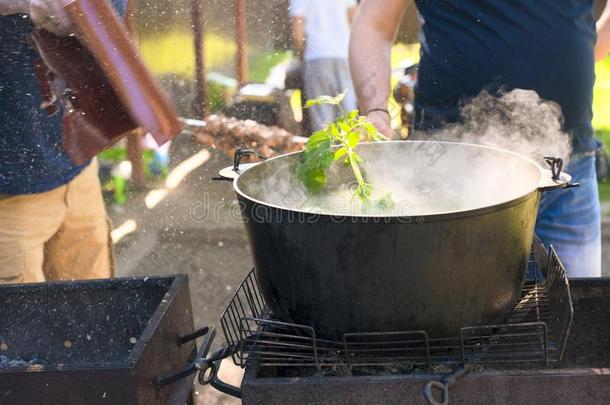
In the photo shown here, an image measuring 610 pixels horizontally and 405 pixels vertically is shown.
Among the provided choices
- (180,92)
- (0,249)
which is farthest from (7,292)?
(180,92)

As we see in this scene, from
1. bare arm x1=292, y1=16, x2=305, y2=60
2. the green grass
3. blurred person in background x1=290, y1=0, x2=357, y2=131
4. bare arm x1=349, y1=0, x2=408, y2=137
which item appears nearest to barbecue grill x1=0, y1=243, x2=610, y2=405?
bare arm x1=349, y1=0, x2=408, y2=137

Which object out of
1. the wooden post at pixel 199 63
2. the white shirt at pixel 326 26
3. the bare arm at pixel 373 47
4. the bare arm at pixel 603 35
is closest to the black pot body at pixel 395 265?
the bare arm at pixel 373 47

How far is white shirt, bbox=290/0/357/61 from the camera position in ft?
18.8

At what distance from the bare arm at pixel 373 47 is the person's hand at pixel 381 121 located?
105 mm

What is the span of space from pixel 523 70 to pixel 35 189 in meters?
2.12

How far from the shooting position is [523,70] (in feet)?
8.51

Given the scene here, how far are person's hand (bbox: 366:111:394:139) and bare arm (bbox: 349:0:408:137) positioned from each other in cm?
10

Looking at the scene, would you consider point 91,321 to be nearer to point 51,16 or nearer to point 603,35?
point 51,16

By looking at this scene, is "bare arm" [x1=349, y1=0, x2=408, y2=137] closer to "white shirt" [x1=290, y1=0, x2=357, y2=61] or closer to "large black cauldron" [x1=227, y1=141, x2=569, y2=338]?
"large black cauldron" [x1=227, y1=141, x2=569, y2=338]

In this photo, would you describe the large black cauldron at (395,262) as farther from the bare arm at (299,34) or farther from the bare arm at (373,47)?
the bare arm at (299,34)

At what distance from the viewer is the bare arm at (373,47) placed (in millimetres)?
2797

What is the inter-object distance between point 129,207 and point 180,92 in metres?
1.27

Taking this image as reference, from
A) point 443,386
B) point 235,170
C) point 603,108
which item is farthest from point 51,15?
point 603,108

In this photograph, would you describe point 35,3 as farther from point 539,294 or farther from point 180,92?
point 180,92
